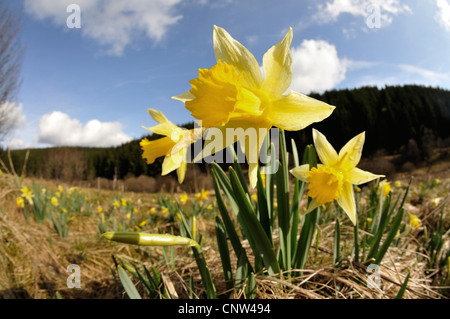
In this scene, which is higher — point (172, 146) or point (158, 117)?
point (158, 117)

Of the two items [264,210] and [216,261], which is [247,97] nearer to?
[264,210]

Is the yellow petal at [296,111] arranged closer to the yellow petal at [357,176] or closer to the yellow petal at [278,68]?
the yellow petal at [278,68]

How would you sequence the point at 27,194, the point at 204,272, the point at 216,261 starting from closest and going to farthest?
the point at 204,272
the point at 216,261
the point at 27,194

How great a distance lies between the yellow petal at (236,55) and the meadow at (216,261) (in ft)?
1.79

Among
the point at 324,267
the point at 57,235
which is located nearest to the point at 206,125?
the point at 324,267

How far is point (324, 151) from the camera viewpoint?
1.01 m

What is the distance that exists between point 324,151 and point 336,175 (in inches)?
4.2

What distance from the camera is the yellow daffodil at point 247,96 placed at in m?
0.65

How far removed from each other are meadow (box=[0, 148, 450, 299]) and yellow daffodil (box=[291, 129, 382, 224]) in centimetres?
14

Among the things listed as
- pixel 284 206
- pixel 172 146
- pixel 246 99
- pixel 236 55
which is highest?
pixel 236 55

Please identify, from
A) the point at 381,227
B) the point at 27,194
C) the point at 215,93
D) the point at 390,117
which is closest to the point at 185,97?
the point at 215,93
